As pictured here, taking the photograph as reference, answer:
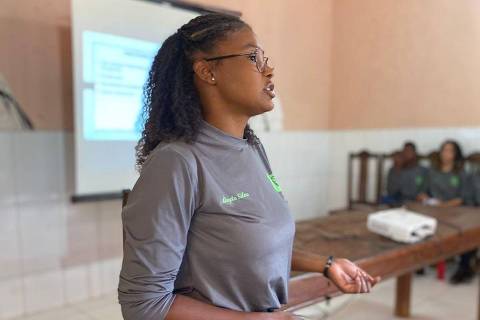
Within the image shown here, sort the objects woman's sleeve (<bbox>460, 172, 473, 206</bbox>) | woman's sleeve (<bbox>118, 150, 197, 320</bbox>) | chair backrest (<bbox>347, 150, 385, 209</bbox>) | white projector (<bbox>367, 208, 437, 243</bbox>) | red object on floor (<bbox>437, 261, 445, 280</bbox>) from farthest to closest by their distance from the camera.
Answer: chair backrest (<bbox>347, 150, 385, 209</bbox>) → woman's sleeve (<bbox>460, 172, 473, 206</bbox>) → red object on floor (<bbox>437, 261, 445, 280</bbox>) → white projector (<bbox>367, 208, 437, 243</bbox>) → woman's sleeve (<bbox>118, 150, 197, 320</bbox>)

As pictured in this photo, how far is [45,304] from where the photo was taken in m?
2.79

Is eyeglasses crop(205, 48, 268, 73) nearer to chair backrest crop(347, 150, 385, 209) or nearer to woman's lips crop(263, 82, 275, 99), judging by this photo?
woman's lips crop(263, 82, 275, 99)

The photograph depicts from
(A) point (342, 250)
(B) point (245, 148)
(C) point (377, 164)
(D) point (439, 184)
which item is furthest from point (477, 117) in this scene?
(B) point (245, 148)

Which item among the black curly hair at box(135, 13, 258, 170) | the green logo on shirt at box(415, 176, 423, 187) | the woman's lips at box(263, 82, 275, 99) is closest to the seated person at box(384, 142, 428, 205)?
the green logo on shirt at box(415, 176, 423, 187)

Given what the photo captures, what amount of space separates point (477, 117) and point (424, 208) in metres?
1.55

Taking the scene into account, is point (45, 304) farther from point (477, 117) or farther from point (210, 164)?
point (477, 117)

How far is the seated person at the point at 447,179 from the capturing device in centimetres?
365

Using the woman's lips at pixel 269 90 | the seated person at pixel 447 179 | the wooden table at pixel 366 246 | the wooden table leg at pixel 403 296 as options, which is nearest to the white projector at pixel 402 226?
the wooden table at pixel 366 246

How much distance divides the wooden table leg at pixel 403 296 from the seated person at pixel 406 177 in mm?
1216

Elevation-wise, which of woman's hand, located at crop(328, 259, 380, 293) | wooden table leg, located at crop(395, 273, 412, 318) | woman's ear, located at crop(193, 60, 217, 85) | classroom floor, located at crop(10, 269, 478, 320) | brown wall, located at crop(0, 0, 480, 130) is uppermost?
brown wall, located at crop(0, 0, 480, 130)

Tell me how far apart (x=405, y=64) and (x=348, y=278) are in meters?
3.69

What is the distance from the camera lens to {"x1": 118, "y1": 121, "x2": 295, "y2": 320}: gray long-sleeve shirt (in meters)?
0.75

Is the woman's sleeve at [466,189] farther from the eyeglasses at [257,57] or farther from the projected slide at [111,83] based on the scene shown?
the eyeglasses at [257,57]

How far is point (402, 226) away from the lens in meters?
1.89
